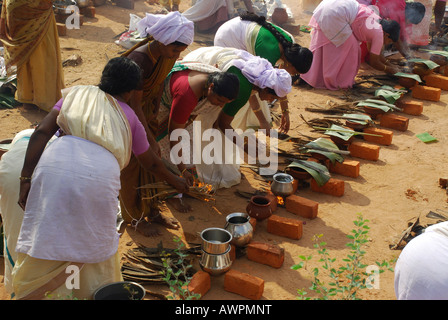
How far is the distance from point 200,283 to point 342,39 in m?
6.03

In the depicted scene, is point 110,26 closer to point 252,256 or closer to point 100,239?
point 252,256

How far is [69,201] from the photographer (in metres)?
2.83

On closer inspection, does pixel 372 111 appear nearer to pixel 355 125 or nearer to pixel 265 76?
pixel 355 125

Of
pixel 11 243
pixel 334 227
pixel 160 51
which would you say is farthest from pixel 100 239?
pixel 334 227

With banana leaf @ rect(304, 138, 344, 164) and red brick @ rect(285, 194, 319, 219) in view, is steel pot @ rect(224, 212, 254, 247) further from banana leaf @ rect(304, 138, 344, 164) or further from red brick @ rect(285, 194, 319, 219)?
banana leaf @ rect(304, 138, 344, 164)

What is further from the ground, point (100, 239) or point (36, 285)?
point (100, 239)

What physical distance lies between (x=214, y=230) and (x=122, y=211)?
3.32 ft

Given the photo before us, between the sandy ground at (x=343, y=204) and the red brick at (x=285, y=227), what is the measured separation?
0.05m

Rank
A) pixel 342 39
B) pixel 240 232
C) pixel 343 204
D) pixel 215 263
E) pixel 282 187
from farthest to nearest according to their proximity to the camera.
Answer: pixel 342 39, pixel 343 204, pixel 282 187, pixel 240 232, pixel 215 263

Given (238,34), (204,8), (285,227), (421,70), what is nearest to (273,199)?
(285,227)

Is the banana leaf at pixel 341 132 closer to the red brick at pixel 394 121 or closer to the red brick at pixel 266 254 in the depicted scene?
the red brick at pixel 394 121

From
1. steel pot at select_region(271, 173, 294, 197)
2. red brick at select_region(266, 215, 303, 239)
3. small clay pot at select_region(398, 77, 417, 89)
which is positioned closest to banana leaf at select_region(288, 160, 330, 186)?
steel pot at select_region(271, 173, 294, 197)

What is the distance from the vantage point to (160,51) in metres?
4.52
